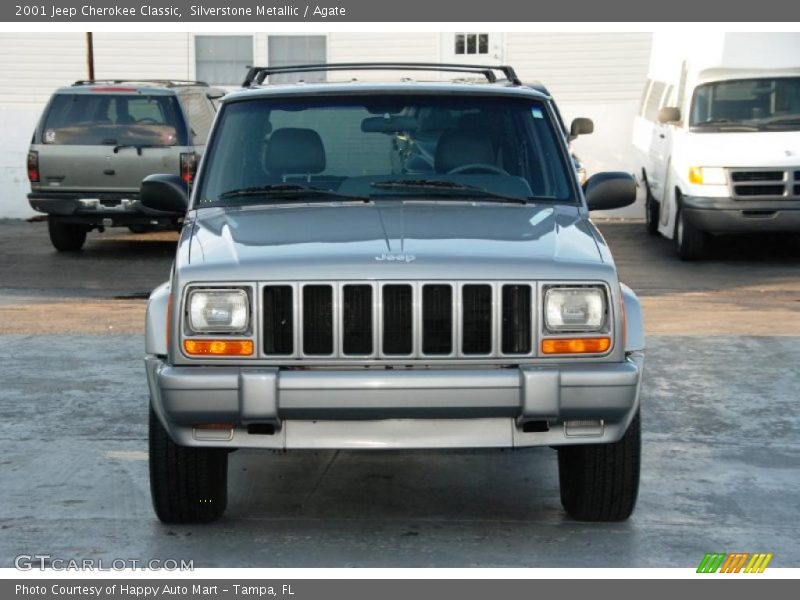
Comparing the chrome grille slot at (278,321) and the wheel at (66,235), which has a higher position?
the chrome grille slot at (278,321)

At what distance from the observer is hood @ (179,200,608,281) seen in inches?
227

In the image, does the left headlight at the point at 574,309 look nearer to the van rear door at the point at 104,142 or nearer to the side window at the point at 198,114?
the van rear door at the point at 104,142

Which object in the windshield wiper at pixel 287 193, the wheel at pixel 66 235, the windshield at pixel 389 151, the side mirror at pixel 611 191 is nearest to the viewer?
the windshield wiper at pixel 287 193

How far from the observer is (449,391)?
5.66 metres

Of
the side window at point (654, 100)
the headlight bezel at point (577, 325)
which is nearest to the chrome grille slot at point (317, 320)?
the headlight bezel at point (577, 325)

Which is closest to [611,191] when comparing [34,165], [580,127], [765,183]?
[765,183]

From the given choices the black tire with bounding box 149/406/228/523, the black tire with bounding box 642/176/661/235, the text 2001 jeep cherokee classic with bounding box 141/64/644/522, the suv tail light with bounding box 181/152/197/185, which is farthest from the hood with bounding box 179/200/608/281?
the black tire with bounding box 642/176/661/235

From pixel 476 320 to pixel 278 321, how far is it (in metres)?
0.74

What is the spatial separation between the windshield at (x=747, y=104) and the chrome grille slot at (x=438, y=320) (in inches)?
433

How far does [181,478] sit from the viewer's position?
615 centimetres

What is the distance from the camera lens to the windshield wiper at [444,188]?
6.88 m

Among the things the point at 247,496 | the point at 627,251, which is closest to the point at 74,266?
the point at 627,251

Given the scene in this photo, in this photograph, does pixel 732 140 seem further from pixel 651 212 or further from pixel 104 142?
pixel 104 142
